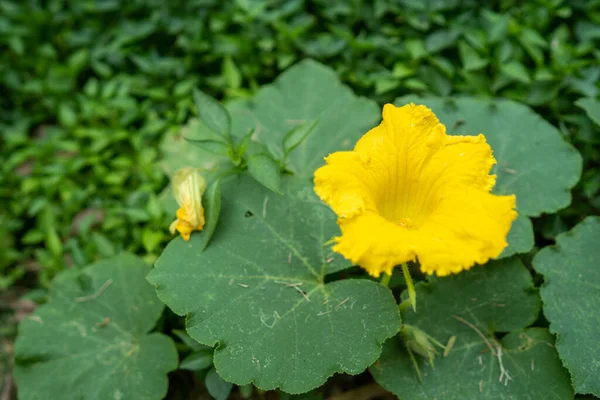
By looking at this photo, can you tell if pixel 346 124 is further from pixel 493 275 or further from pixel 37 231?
pixel 37 231

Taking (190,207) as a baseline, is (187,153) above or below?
below

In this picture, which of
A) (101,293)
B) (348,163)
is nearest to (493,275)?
(348,163)

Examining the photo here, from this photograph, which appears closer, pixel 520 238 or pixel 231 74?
pixel 520 238

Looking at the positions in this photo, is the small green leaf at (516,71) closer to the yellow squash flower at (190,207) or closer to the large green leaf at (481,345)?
the large green leaf at (481,345)

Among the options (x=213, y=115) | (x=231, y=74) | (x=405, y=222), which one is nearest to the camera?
(x=405, y=222)

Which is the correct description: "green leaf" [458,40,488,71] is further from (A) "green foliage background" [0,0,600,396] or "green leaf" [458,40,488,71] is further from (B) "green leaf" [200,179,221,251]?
(B) "green leaf" [200,179,221,251]

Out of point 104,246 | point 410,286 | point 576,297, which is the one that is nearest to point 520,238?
point 576,297

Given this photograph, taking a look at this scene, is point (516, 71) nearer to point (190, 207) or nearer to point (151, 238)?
point (190, 207)

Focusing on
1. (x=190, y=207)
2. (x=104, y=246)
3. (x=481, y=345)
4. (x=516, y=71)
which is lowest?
(x=104, y=246)
